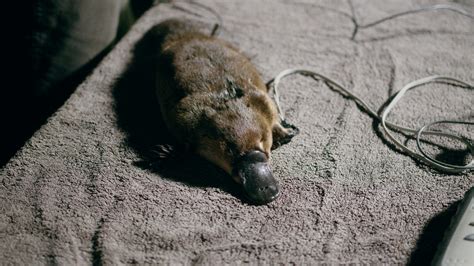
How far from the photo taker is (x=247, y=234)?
3.11 feet

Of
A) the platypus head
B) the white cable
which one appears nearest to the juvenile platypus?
the platypus head

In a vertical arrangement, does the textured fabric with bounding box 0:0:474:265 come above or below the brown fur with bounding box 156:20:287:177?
below

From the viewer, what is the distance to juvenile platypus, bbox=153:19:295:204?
40.9 inches

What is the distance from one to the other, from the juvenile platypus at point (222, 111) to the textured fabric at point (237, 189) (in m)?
0.04

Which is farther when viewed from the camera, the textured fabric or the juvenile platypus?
the juvenile platypus

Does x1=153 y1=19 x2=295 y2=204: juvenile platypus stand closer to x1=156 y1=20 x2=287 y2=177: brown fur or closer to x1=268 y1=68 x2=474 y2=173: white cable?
x1=156 y1=20 x2=287 y2=177: brown fur

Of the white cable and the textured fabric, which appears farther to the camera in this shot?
the white cable

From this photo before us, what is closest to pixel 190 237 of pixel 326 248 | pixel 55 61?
pixel 326 248

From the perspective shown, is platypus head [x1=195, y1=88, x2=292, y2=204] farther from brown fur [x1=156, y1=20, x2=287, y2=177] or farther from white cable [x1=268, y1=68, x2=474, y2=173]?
white cable [x1=268, y1=68, x2=474, y2=173]

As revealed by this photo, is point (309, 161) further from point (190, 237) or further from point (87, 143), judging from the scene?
point (87, 143)

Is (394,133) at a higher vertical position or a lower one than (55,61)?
higher

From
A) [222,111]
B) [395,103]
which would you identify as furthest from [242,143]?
[395,103]

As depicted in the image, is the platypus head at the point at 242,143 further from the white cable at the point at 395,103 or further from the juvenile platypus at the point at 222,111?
the white cable at the point at 395,103

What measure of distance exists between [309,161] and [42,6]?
0.84 meters
